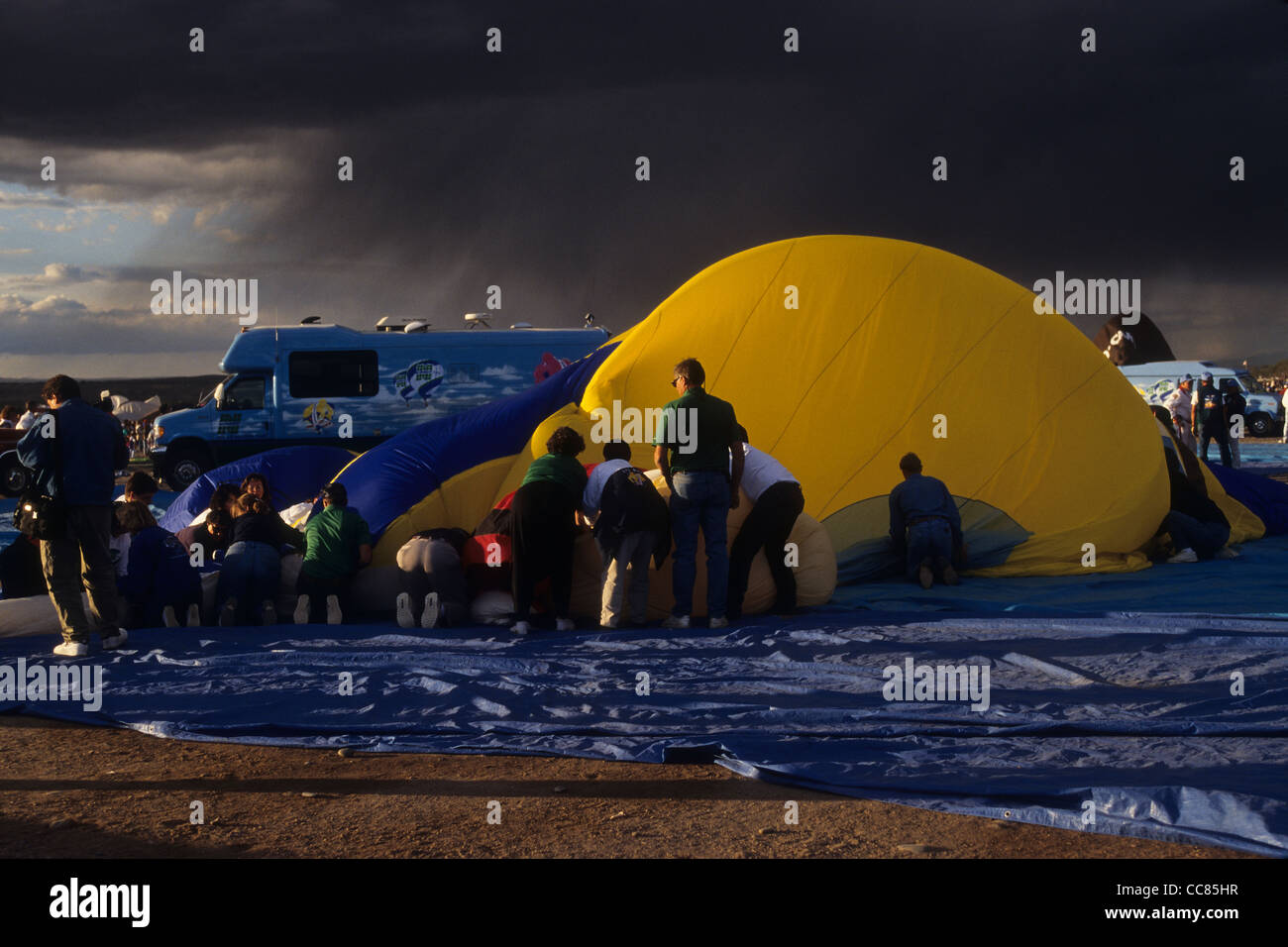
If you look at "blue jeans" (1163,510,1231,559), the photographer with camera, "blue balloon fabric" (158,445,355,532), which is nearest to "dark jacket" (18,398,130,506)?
the photographer with camera

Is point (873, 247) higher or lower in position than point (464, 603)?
higher

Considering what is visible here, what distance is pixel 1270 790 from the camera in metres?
4.18

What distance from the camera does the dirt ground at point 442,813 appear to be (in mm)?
3824

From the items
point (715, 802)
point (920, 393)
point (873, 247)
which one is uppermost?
point (873, 247)

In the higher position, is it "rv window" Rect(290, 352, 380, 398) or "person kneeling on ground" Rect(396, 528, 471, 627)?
"rv window" Rect(290, 352, 380, 398)

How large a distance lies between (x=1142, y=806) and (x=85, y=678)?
17.3 feet

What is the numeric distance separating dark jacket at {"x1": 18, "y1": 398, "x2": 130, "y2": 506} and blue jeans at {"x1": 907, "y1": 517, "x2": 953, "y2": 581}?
5.54 meters

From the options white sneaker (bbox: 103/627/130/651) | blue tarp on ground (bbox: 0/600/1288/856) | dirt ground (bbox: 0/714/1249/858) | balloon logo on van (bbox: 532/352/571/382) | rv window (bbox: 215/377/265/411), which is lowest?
dirt ground (bbox: 0/714/1249/858)

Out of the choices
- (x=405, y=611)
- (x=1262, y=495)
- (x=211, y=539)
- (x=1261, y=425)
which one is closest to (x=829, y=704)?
(x=405, y=611)

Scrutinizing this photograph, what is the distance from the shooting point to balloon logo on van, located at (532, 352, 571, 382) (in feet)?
63.9

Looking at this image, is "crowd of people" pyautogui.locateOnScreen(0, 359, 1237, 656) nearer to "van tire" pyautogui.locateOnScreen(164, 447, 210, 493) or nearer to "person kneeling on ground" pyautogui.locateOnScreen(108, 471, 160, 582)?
"person kneeling on ground" pyautogui.locateOnScreen(108, 471, 160, 582)
